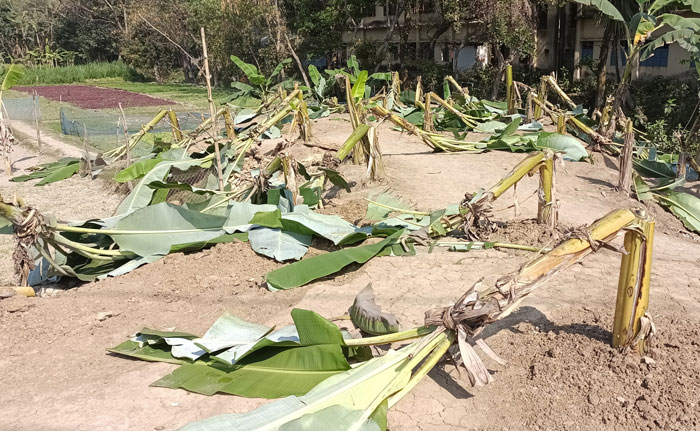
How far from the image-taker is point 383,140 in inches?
503

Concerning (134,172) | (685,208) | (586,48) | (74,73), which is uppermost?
(586,48)

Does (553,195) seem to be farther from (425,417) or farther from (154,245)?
(154,245)

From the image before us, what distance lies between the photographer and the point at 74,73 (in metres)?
46.7

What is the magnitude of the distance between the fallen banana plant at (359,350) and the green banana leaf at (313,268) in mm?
1156

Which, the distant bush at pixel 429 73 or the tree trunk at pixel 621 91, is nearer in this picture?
the tree trunk at pixel 621 91

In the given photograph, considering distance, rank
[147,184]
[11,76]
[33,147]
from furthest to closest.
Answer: [33,147]
[11,76]
[147,184]

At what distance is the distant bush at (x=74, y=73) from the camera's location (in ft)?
147

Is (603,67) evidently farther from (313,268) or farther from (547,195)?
(313,268)

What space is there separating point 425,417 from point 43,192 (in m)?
10.1

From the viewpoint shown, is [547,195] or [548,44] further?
[548,44]

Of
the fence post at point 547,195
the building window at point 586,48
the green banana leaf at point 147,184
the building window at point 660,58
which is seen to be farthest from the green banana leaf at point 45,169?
the building window at point 586,48

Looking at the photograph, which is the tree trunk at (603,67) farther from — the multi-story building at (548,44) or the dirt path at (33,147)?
the dirt path at (33,147)

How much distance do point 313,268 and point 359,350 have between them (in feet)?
5.93

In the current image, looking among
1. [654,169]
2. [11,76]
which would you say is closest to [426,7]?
[11,76]
